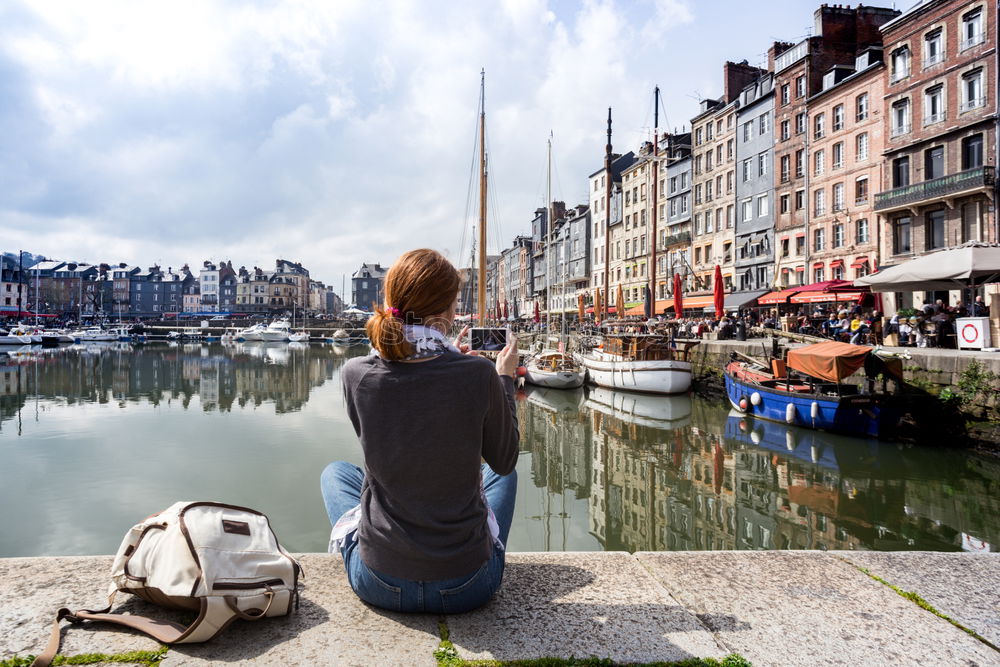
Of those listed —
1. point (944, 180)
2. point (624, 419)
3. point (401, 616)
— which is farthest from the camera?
point (944, 180)

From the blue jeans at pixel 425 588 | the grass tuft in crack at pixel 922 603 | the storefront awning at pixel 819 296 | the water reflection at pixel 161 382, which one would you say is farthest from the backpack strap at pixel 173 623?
the storefront awning at pixel 819 296

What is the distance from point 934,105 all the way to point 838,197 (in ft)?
21.1

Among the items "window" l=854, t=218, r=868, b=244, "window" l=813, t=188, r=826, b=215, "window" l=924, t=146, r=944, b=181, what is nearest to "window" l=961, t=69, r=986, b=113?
"window" l=924, t=146, r=944, b=181

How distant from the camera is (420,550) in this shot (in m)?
2.33

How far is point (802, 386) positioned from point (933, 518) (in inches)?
341

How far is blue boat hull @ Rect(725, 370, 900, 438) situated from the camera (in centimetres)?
1471

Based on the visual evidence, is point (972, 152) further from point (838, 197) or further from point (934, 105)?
point (838, 197)

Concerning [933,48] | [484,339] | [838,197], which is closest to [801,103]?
[838,197]

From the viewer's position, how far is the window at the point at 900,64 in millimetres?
28859

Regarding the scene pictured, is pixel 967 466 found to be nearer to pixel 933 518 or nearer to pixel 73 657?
pixel 933 518

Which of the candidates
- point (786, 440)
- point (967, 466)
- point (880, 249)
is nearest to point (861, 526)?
point (967, 466)

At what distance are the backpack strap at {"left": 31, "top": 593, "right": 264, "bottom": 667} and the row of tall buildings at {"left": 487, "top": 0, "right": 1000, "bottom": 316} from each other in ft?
103

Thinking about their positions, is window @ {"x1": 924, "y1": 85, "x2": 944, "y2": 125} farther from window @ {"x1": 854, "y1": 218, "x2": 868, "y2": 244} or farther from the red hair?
the red hair

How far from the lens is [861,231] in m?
31.6
